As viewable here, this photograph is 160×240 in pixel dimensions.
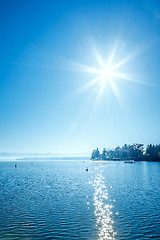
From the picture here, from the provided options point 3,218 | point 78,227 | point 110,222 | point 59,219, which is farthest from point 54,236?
point 3,218

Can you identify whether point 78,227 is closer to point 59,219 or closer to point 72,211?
point 59,219

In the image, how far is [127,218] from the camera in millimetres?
26562

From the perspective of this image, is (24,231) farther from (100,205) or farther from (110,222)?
(100,205)

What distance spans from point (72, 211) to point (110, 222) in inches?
317

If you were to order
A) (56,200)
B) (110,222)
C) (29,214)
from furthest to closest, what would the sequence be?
(56,200)
(29,214)
(110,222)

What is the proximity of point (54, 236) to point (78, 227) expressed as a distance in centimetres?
384

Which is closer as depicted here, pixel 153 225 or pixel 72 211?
pixel 153 225

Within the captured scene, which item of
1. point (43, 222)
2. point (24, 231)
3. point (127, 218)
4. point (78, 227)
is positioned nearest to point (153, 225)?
point (127, 218)

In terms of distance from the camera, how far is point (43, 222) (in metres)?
25.1

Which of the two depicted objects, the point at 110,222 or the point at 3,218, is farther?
the point at 3,218

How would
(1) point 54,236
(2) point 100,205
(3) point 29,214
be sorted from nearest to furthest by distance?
(1) point 54,236, (3) point 29,214, (2) point 100,205

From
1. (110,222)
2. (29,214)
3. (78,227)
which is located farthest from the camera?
(29,214)

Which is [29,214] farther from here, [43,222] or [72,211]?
[72,211]

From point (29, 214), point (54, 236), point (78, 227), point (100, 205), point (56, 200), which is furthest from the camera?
point (56, 200)
